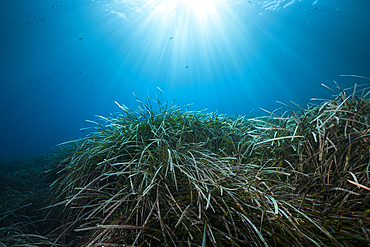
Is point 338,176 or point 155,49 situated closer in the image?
point 338,176

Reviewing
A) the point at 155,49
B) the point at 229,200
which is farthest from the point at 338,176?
the point at 155,49

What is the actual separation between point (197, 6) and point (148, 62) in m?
27.8

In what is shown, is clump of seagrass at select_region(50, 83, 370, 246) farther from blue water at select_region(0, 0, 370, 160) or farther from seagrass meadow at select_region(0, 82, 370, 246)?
blue water at select_region(0, 0, 370, 160)

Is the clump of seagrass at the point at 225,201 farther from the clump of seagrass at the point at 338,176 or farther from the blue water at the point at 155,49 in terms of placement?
the blue water at the point at 155,49

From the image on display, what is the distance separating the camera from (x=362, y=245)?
0.53 m

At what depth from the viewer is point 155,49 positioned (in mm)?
37969

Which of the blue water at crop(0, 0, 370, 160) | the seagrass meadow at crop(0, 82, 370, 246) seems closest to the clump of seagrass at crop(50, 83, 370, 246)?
the seagrass meadow at crop(0, 82, 370, 246)

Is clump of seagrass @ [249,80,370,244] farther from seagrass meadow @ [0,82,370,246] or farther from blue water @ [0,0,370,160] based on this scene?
blue water @ [0,0,370,160]

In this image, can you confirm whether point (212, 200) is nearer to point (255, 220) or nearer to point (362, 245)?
point (255, 220)

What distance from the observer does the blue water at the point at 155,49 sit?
72.8ft

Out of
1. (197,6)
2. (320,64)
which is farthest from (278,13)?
(320,64)

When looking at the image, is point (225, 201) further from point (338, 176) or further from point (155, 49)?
point (155, 49)

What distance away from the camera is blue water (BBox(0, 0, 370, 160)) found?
72.8ft

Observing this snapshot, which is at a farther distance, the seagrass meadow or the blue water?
the blue water
